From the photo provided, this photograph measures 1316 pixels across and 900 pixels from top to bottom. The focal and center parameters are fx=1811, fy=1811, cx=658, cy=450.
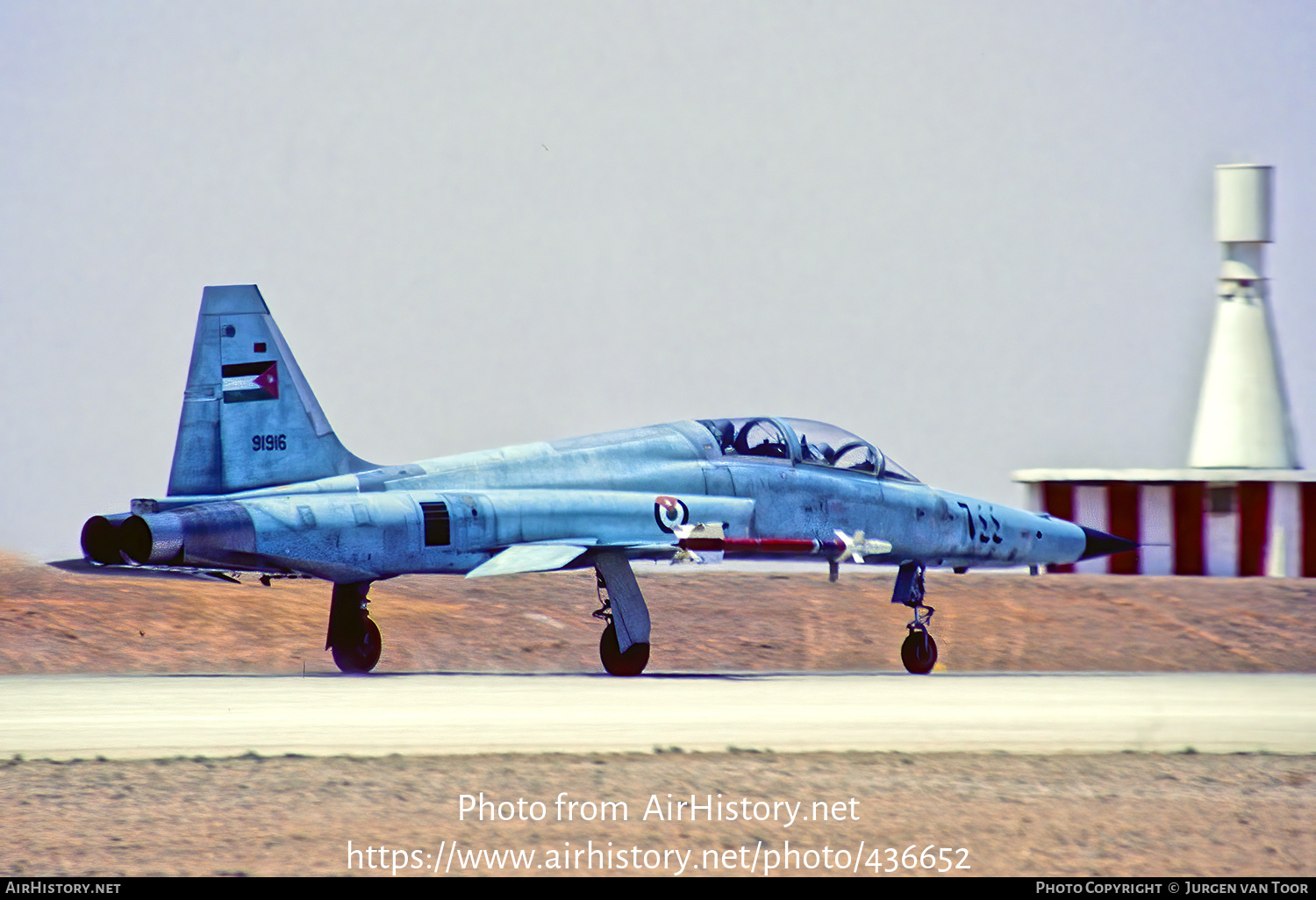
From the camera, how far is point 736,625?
119 ft

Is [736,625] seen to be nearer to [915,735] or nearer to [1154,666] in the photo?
[1154,666]

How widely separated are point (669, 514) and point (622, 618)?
144 centimetres

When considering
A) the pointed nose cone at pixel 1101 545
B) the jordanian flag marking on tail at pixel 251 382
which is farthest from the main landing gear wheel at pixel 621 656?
the pointed nose cone at pixel 1101 545

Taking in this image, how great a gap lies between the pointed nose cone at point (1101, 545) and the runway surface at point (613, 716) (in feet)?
13.4

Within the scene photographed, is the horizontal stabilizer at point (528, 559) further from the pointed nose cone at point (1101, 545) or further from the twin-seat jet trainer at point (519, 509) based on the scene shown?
the pointed nose cone at point (1101, 545)

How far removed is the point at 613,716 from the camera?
16.5m

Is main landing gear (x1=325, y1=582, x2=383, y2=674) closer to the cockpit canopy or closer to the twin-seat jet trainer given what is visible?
the twin-seat jet trainer

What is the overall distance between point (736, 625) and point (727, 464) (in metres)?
13.0

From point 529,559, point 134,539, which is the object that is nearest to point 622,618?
point 529,559

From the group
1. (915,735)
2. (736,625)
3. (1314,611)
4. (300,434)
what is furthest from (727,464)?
(1314,611)

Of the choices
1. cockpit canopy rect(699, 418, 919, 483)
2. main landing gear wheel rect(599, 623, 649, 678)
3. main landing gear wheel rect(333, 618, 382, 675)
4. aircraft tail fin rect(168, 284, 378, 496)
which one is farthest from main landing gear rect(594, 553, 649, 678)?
aircraft tail fin rect(168, 284, 378, 496)

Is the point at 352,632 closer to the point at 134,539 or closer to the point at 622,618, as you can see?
the point at 622,618
